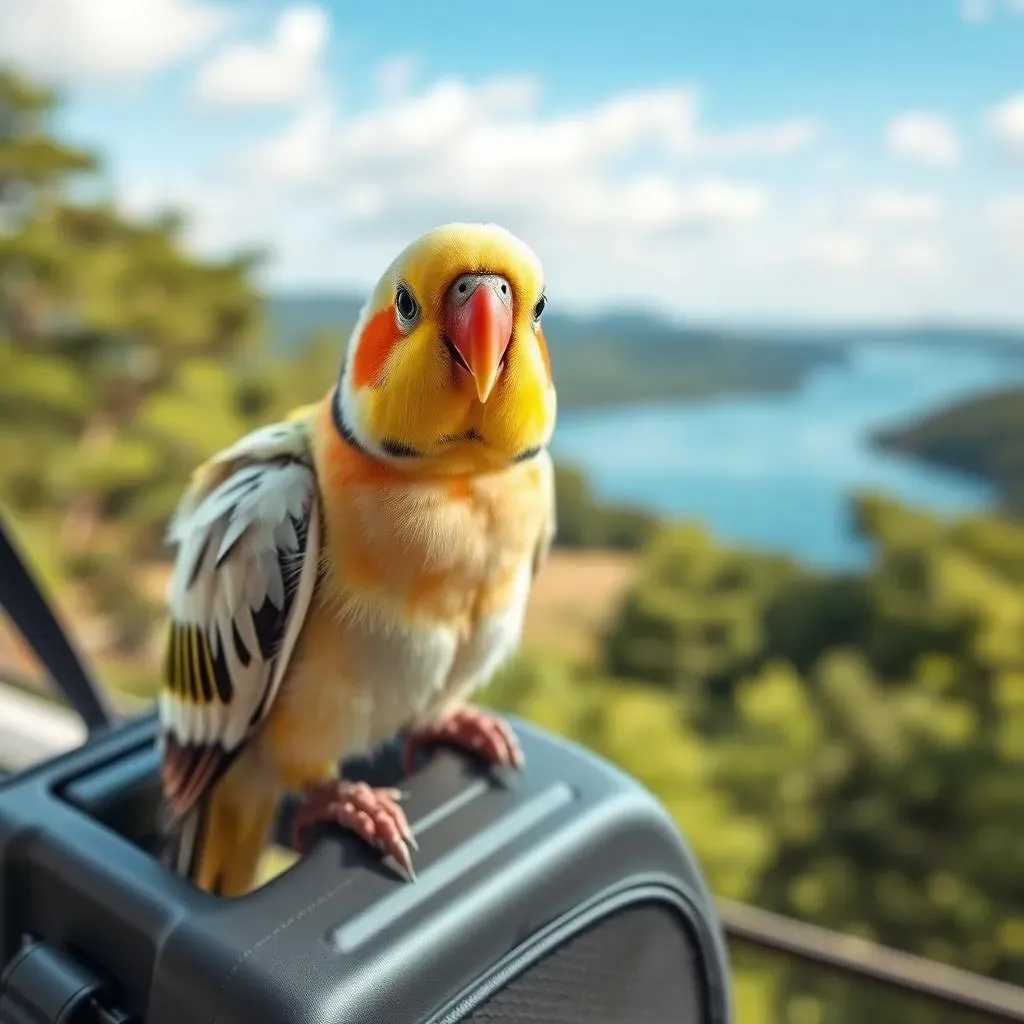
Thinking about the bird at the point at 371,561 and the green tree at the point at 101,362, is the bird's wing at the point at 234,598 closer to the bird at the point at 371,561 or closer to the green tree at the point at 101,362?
the bird at the point at 371,561

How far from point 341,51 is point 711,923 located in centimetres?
266

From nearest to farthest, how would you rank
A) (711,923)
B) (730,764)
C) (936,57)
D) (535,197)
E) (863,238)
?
(711,923) < (535,197) < (730,764) < (936,57) < (863,238)

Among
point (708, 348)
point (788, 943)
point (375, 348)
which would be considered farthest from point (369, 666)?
point (708, 348)

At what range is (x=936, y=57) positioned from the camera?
7.86 feet

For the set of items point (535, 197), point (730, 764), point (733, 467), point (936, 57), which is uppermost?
point (936, 57)

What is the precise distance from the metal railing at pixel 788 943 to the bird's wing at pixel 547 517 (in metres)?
0.42

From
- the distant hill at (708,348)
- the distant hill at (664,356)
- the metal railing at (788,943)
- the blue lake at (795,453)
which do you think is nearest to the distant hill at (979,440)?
the blue lake at (795,453)

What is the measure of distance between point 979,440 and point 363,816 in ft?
7.47

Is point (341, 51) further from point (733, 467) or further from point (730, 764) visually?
point (730, 764)

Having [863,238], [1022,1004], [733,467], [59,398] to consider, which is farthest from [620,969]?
[59,398]

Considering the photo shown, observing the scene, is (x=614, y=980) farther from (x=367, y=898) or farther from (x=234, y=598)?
(x=234, y=598)

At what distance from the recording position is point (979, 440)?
96.6 inches

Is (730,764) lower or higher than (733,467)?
lower

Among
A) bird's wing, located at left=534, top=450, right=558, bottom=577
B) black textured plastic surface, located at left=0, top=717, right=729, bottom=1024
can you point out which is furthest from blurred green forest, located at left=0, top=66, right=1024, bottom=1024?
black textured plastic surface, located at left=0, top=717, right=729, bottom=1024
